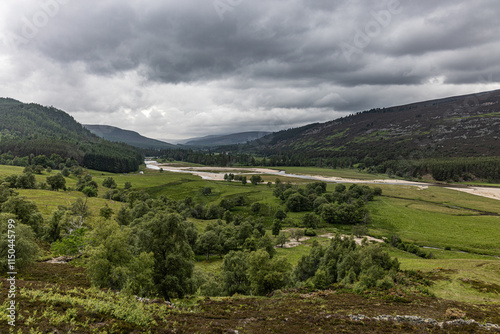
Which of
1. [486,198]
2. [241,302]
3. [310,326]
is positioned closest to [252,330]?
[310,326]

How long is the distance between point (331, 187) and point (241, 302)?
160 meters

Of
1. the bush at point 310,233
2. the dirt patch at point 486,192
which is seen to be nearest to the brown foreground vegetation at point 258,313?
the bush at point 310,233

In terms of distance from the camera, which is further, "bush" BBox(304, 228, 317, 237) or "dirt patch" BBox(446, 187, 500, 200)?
"dirt patch" BBox(446, 187, 500, 200)

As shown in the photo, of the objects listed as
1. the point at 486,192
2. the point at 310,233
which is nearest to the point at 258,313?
the point at 310,233

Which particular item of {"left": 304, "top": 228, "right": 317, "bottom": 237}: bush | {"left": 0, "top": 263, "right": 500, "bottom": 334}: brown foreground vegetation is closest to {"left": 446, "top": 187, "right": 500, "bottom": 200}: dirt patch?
{"left": 304, "top": 228, "right": 317, "bottom": 237}: bush

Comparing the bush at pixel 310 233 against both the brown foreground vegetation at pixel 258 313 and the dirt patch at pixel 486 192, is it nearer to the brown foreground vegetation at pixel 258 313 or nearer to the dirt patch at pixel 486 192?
the brown foreground vegetation at pixel 258 313

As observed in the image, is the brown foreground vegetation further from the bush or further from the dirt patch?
the dirt patch

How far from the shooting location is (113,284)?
27297 mm

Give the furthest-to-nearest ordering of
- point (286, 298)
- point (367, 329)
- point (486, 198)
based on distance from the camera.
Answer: point (486, 198), point (286, 298), point (367, 329)

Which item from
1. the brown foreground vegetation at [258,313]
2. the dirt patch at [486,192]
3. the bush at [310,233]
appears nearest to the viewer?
the brown foreground vegetation at [258,313]

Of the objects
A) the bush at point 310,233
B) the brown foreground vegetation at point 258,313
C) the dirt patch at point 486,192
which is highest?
the brown foreground vegetation at point 258,313

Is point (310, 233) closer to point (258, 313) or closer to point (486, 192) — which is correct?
point (258, 313)

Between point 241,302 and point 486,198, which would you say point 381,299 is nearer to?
point 241,302

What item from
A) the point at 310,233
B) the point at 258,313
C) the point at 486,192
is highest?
the point at 258,313
